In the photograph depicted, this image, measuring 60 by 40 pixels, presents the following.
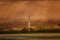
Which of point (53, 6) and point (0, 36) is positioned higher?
point (53, 6)

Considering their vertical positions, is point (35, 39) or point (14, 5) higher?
point (14, 5)

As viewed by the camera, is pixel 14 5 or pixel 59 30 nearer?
pixel 59 30

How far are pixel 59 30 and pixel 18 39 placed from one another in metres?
0.22

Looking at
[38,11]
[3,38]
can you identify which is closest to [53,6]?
[38,11]

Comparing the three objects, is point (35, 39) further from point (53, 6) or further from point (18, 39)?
point (53, 6)

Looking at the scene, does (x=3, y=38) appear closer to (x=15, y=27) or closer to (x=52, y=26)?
(x=15, y=27)

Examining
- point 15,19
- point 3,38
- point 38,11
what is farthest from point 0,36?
point 38,11

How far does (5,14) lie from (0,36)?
0.47 ft

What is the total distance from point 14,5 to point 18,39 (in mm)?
213

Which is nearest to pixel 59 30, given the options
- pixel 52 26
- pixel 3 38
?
pixel 52 26

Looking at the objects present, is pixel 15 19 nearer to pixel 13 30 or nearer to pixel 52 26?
pixel 13 30

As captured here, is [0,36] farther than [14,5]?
No

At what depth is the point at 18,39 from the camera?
0.79m

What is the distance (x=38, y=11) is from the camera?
2.86ft
